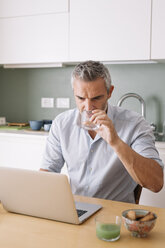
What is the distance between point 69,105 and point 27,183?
2.38 meters

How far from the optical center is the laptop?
1.18 metres

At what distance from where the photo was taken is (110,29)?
115 inches

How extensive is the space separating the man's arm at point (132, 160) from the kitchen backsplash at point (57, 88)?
1.75m

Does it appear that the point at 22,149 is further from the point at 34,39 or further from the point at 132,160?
the point at 132,160

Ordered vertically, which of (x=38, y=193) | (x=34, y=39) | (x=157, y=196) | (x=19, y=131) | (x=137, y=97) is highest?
(x=34, y=39)

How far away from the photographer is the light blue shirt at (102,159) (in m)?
1.73

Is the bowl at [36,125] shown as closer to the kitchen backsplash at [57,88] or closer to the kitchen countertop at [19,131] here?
the kitchen countertop at [19,131]

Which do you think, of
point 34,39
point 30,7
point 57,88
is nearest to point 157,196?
point 57,88

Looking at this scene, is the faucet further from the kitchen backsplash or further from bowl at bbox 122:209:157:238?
bowl at bbox 122:209:157:238

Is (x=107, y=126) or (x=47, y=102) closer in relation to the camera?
(x=107, y=126)

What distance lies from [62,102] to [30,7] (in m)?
1.02

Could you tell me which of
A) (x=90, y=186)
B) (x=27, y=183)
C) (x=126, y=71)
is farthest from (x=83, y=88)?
(x=126, y=71)

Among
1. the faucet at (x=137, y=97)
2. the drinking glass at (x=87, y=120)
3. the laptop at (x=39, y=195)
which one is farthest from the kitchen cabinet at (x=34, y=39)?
the laptop at (x=39, y=195)

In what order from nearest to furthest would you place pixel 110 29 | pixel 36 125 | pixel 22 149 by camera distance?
pixel 110 29 < pixel 22 149 < pixel 36 125
